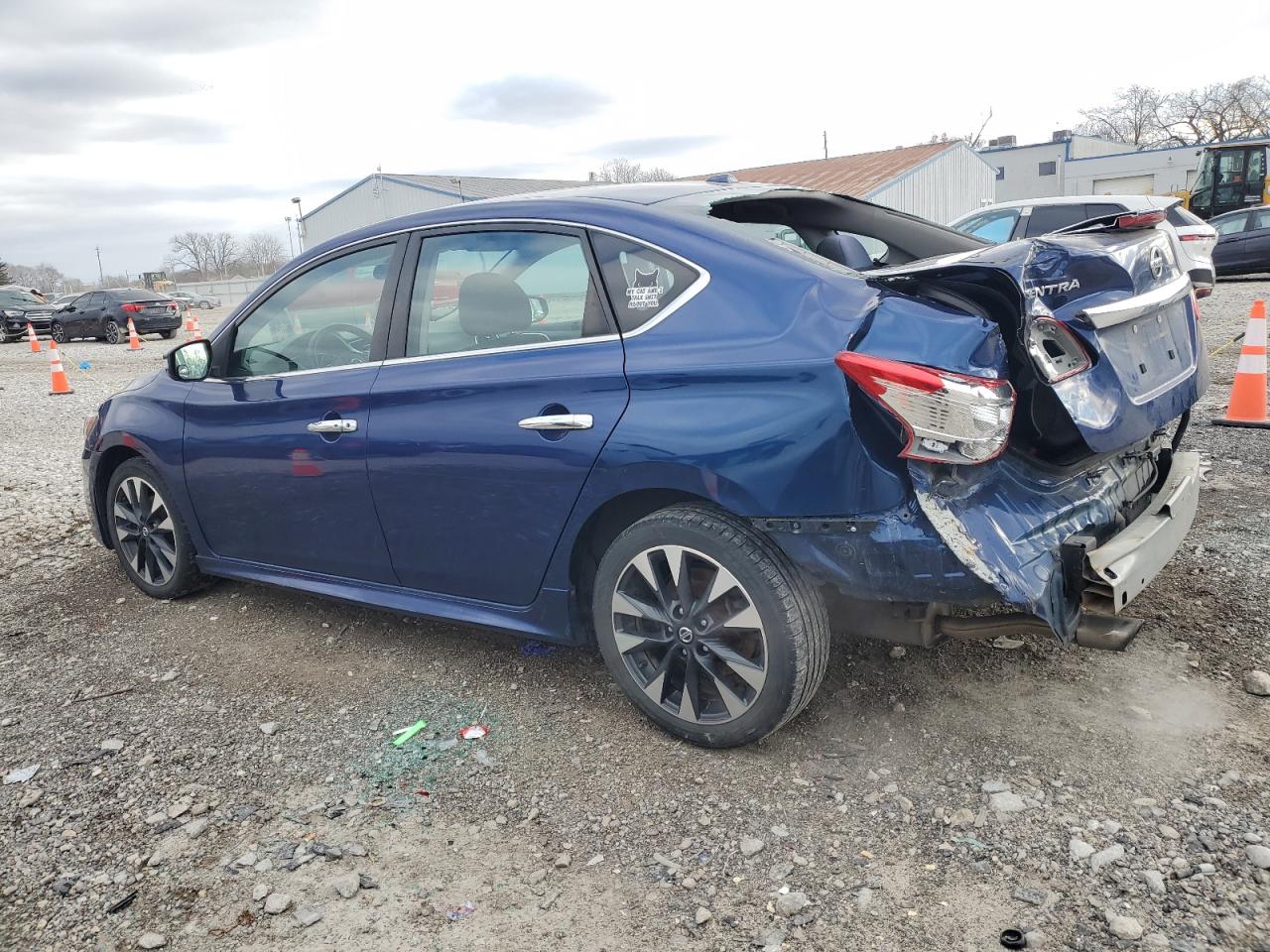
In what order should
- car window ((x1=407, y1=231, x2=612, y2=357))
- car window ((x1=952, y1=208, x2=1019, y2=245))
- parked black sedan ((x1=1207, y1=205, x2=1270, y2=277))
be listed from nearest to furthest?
car window ((x1=407, y1=231, x2=612, y2=357))
car window ((x1=952, y1=208, x2=1019, y2=245))
parked black sedan ((x1=1207, y1=205, x2=1270, y2=277))

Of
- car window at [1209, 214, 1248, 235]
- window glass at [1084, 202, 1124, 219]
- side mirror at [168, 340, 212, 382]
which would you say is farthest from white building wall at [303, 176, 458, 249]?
side mirror at [168, 340, 212, 382]

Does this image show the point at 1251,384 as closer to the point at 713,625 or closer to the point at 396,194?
the point at 713,625

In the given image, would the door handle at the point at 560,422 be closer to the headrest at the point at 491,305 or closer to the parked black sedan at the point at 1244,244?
the headrest at the point at 491,305

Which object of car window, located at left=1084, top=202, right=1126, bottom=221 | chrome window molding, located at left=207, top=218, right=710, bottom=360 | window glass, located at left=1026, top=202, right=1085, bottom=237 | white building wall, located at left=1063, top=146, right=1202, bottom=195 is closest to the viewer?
chrome window molding, located at left=207, top=218, right=710, bottom=360

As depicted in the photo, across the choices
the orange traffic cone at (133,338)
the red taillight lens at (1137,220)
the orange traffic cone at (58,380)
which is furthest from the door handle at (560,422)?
Result: the orange traffic cone at (133,338)

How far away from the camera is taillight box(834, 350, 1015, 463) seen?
251cm

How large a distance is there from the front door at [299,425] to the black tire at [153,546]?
245 mm

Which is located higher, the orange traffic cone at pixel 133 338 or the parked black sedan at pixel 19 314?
the parked black sedan at pixel 19 314

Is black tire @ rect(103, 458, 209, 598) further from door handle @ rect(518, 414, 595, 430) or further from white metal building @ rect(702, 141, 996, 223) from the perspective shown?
white metal building @ rect(702, 141, 996, 223)

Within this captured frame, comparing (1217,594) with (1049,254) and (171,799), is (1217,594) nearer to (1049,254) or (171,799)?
(1049,254)

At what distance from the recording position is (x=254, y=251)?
102 metres

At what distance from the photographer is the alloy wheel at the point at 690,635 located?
288cm

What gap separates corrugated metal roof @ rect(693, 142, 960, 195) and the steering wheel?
Result: 26208 millimetres

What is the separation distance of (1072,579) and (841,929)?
1086mm
